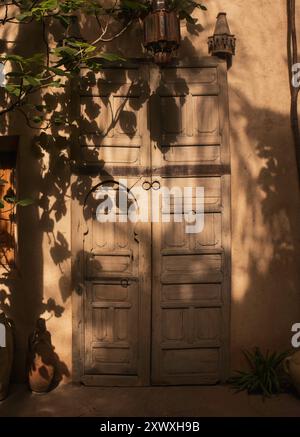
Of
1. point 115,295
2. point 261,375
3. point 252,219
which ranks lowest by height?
point 261,375

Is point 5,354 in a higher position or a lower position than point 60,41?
lower

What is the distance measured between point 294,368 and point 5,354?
2363mm

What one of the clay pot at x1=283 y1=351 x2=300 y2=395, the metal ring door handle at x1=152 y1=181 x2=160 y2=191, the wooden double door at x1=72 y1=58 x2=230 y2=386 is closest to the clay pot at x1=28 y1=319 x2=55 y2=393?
the wooden double door at x1=72 y1=58 x2=230 y2=386

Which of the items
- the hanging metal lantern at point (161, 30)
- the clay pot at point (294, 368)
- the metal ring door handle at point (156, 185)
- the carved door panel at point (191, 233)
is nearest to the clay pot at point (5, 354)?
the carved door panel at point (191, 233)

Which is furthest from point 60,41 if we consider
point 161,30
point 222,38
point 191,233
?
point 191,233

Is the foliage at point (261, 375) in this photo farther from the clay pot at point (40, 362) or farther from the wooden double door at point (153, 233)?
the clay pot at point (40, 362)

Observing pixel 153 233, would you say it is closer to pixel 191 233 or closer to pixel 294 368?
pixel 191 233

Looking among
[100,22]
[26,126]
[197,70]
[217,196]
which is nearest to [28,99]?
[26,126]

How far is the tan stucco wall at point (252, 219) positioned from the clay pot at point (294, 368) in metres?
0.35

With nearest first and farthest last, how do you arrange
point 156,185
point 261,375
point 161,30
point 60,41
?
point 161,30 → point 60,41 → point 261,375 → point 156,185

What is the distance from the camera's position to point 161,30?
13.5 ft

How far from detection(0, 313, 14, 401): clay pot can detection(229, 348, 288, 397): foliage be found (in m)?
1.90

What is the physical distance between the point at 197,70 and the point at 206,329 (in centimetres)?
228

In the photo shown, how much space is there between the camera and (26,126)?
455 cm
